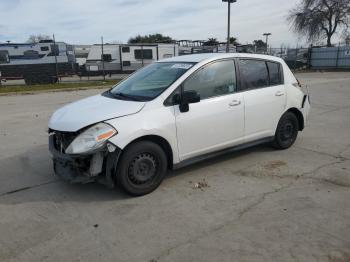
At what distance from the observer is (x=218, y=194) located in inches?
183

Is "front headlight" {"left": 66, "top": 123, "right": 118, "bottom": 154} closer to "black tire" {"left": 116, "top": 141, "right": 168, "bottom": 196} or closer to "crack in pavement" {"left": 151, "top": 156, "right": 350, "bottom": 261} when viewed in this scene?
"black tire" {"left": 116, "top": 141, "right": 168, "bottom": 196}

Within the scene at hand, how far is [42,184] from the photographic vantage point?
16.9 ft

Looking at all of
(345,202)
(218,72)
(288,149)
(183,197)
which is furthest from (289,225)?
(288,149)

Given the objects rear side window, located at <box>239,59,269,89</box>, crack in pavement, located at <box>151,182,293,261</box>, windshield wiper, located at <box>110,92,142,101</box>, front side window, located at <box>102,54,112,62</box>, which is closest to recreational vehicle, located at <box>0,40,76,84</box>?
front side window, located at <box>102,54,112,62</box>

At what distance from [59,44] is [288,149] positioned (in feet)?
73.7

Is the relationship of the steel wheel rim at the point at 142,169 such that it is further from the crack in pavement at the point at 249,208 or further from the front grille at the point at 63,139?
the crack in pavement at the point at 249,208

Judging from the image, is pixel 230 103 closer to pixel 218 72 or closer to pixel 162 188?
pixel 218 72

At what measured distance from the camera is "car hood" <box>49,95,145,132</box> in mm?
4469

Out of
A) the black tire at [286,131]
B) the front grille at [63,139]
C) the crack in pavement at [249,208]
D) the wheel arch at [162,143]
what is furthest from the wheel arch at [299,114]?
the front grille at [63,139]

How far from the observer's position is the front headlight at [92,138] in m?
4.31

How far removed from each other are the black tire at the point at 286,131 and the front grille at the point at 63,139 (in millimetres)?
3416

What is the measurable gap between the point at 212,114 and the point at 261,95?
1.12m

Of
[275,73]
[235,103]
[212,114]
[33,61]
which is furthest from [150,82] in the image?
[33,61]

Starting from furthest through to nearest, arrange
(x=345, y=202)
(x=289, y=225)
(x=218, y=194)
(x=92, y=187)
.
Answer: (x=92, y=187)
(x=218, y=194)
(x=345, y=202)
(x=289, y=225)
